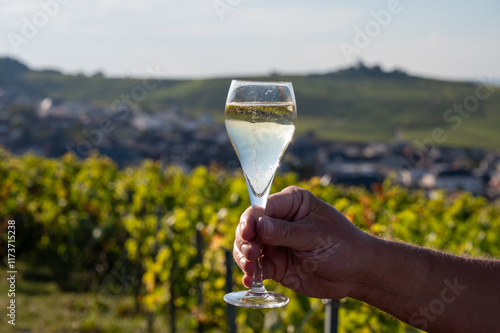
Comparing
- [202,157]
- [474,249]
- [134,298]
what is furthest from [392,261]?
[202,157]

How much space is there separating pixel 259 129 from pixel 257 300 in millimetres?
576

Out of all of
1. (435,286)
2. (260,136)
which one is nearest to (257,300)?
(260,136)

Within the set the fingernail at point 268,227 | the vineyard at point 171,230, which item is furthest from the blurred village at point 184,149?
the fingernail at point 268,227

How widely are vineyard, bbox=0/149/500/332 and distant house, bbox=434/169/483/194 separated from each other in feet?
81.9

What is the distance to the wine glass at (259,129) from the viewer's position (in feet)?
5.76

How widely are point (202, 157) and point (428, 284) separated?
990 inches

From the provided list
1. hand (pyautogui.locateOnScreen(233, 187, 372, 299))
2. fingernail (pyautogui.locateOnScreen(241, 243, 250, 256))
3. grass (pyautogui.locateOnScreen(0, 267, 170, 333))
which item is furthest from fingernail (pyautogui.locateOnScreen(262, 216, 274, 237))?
grass (pyautogui.locateOnScreen(0, 267, 170, 333))

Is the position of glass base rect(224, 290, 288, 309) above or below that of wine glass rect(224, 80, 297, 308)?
below

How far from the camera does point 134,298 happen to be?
7020 millimetres

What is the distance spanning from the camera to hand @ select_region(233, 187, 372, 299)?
1.84 meters

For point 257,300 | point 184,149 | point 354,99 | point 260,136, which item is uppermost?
point 354,99

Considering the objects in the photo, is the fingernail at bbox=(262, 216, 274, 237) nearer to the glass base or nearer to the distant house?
the glass base

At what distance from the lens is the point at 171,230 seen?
210 inches

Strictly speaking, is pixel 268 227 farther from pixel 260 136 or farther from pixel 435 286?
pixel 435 286
